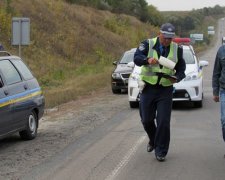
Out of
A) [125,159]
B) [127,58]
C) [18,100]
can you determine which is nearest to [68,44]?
[127,58]

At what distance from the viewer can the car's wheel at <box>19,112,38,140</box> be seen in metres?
9.85

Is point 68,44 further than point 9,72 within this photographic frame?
Yes

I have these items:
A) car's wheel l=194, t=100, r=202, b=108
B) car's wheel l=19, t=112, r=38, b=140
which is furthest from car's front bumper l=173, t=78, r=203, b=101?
car's wheel l=19, t=112, r=38, b=140

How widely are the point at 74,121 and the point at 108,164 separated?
4948mm

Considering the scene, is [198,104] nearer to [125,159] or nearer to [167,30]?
[125,159]

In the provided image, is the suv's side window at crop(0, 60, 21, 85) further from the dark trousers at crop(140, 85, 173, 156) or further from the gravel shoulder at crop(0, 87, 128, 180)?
the dark trousers at crop(140, 85, 173, 156)

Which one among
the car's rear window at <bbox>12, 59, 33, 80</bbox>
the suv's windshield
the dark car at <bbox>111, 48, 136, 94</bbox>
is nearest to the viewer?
the car's rear window at <bbox>12, 59, 33, 80</bbox>

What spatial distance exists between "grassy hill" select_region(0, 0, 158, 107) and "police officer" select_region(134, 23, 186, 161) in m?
8.49

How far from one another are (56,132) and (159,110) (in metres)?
3.65

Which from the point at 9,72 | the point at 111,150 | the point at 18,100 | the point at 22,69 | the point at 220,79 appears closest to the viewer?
the point at 220,79

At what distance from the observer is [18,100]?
9.36 metres

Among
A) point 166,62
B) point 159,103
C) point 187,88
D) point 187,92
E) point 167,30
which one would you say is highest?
point 167,30

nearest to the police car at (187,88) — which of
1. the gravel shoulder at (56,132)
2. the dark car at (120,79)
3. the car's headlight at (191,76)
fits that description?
the car's headlight at (191,76)

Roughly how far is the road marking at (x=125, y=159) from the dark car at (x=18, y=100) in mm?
1980
